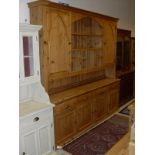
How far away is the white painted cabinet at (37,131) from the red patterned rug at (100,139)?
45 cm

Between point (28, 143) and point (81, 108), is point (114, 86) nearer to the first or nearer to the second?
point (81, 108)

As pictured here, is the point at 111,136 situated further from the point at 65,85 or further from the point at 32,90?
the point at 32,90

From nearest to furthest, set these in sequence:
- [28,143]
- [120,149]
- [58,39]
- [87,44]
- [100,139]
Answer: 1. [120,149]
2. [28,143]
3. [58,39]
4. [100,139]
5. [87,44]

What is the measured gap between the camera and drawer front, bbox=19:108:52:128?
226 cm

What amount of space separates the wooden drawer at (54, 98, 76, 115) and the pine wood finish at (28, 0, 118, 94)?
31 cm

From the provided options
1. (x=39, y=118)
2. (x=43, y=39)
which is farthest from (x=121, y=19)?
(x=39, y=118)

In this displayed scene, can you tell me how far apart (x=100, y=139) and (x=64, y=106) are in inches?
34.8

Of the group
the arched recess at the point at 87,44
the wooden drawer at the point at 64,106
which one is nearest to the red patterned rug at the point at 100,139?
the wooden drawer at the point at 64,106

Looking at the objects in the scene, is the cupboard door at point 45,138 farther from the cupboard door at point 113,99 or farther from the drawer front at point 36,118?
the cupboard door at point 113,99

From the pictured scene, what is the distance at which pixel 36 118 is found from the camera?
7.86 feet

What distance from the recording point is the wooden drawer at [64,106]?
276 cm

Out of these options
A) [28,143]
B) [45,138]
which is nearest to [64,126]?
[45,138]
